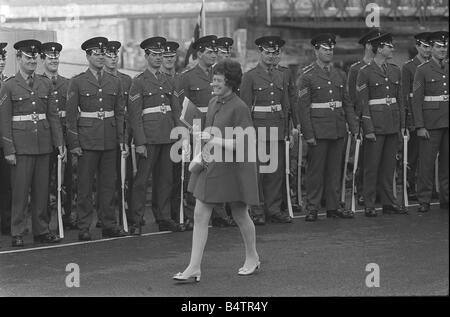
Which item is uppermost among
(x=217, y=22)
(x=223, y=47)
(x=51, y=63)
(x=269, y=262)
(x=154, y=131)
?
(x=217, y=22)

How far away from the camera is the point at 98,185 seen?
1094 centimetres

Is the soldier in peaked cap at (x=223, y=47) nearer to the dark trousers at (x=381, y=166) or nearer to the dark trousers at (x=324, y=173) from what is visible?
the dark trousers at (x=324, y=173)

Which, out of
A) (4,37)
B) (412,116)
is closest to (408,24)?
(412,116)

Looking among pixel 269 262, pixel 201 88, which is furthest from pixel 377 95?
pixel 269 262

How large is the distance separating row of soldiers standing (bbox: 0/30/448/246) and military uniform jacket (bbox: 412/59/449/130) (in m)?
0.01

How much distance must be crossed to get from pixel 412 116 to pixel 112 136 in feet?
11.3

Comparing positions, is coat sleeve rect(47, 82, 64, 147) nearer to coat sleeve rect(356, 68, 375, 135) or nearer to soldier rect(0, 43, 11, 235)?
soldier rect(0, 43, 11, 235)

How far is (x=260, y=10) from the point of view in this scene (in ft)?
59.2

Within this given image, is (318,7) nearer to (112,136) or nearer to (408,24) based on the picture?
(408,24)

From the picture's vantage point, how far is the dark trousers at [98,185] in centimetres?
1069

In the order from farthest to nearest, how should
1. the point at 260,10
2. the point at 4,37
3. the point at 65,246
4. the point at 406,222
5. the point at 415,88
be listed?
the point at 260,10 < the point at 4,37 < the point at 415,88 < the point at 406,222 < the point at 65,246

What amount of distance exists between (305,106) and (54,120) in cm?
253

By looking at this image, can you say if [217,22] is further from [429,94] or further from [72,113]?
[72,113]

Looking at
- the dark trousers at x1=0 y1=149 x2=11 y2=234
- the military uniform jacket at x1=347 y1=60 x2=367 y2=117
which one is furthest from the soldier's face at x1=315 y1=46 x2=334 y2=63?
the dark trousers at x1=0 y1=149 x2=11 y2=234
